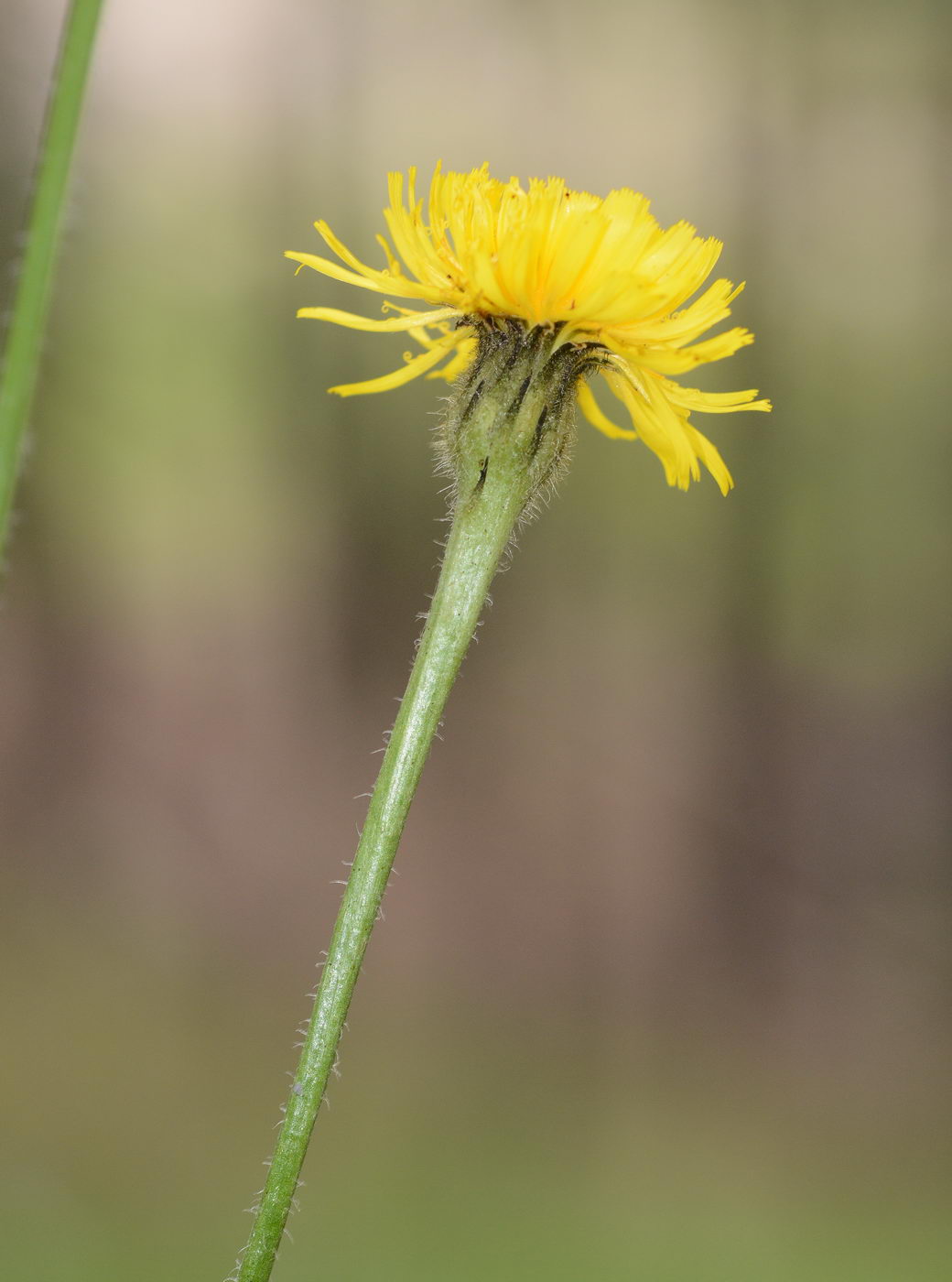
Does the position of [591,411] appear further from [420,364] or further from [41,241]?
[41,241]

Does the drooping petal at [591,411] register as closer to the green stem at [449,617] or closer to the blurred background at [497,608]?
the green stem at [449,617]

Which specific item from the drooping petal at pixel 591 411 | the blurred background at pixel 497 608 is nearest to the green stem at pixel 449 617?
the drooping petal at pixel 591 411

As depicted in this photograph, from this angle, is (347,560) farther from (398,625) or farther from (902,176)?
(902,176)

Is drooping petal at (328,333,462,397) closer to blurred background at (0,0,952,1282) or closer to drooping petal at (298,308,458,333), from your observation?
drooping petal at (298,308,458,333)

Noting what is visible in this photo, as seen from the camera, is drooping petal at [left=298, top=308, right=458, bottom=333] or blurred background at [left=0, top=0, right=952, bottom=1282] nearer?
drooping petal at [left=298, top=308, right=458, bottom=333]

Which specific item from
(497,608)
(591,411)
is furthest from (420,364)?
(497,608)

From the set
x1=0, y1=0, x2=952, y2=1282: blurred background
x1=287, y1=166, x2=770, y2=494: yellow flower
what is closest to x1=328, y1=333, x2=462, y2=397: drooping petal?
x1=287, y1=166, x2=770, y2=494: yellow flower
